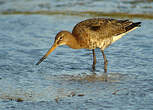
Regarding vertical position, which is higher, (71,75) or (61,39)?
(61,39)

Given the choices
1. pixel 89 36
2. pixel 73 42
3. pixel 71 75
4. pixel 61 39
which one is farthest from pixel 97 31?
pixel 71 75

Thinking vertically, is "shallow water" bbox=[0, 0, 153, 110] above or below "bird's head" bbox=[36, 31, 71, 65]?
below

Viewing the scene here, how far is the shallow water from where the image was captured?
19.2 ft

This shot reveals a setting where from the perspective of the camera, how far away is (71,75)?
750 centimetres

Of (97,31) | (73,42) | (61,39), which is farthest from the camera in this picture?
(97,31)

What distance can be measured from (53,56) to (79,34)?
43.9 inches

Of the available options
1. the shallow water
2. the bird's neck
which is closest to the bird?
the bird's neck

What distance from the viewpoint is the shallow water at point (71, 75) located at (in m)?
5.85

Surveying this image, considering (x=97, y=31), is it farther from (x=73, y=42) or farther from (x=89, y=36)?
(x=73, y=42)

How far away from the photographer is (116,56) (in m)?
8.80

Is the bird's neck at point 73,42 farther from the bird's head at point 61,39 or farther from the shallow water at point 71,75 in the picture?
the shallow water at point 71,75

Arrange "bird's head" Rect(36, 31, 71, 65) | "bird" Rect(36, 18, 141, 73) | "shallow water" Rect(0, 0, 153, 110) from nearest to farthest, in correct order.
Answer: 1. "shallow water" Rect(0, 0, 153, 110)
2. "bird's head" Rect(36, 31, 71, 65)
3. "bird" Rect(36, 18, 141, 73)

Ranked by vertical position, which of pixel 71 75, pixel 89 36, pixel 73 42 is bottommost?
pixel 71 75

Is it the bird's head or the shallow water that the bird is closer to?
the bird's head
